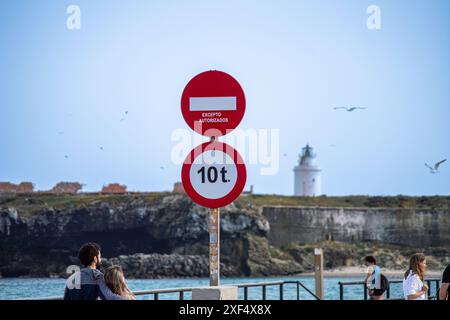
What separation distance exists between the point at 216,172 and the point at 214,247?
48cm

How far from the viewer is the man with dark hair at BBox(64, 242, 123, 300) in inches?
213

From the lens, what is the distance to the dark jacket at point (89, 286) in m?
5.42

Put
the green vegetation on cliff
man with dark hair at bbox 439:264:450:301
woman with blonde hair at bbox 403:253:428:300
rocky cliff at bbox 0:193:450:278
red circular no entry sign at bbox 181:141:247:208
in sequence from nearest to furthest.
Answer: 1. red circular no entry sign at bbox 181:141:247:208
2. man with dark hair at bbox 439:264:450:301
3. woman with blonde hair at bbox 403:253:428:300
4. rocky cliff at bbox 0:193:450:278
5. the green vegetation on cliff

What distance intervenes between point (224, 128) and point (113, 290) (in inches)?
43.9

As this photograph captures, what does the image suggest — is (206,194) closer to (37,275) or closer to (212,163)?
(212,163)

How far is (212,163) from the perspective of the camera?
18.4 ft

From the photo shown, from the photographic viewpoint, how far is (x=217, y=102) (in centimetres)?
564

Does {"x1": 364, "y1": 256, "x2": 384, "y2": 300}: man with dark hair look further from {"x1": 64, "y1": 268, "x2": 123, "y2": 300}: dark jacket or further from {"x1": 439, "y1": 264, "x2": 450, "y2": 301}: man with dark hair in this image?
{"x1": 64, "y1": 268, "x2": 123, "y2": 300}: dark jacket

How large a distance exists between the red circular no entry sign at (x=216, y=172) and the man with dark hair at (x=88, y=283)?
69cm

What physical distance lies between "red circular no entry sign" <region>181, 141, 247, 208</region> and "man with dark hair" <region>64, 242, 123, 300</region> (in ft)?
2.28

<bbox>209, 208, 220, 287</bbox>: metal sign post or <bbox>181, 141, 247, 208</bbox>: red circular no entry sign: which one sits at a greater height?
<bbox>181, 141, 247, 208</bbox>: red circular no entry sign

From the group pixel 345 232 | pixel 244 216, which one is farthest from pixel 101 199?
pixel 345 232

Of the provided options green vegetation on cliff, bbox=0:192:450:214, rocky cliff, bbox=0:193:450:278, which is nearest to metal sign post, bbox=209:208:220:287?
rocky cliff, bbox=0:193:450:278

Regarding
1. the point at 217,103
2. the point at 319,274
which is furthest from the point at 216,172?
the point at 319,274
